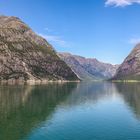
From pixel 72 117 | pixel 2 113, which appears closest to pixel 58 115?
pixel 72 117

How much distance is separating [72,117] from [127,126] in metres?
26.0

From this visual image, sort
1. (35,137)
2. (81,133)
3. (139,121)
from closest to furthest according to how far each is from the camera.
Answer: (35,137)
(81,133)
(139,121)

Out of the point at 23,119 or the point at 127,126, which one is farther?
the point at 23,119

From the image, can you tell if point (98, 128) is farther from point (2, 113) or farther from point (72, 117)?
point (2, 113)

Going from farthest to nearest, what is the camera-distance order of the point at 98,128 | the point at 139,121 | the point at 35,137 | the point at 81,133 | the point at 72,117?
the point at 72,117
the point at 139,121
the point at 98,128
the point at 81,133
the point at 35,137

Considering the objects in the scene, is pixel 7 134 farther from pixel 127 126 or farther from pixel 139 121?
pixel 139 121

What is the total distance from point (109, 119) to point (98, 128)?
20.8 metres

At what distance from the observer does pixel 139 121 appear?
109938 mm

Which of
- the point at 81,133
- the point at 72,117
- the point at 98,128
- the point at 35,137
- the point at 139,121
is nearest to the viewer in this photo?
the point at 35,137

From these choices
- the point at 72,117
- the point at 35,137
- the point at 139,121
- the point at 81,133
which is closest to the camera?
the point at 35,137

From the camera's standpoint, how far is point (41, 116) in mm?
118500

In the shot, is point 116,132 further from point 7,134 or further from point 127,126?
point 7,134

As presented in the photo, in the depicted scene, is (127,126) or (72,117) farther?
(72,117)

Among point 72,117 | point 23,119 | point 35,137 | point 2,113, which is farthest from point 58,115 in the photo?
point 35,137
